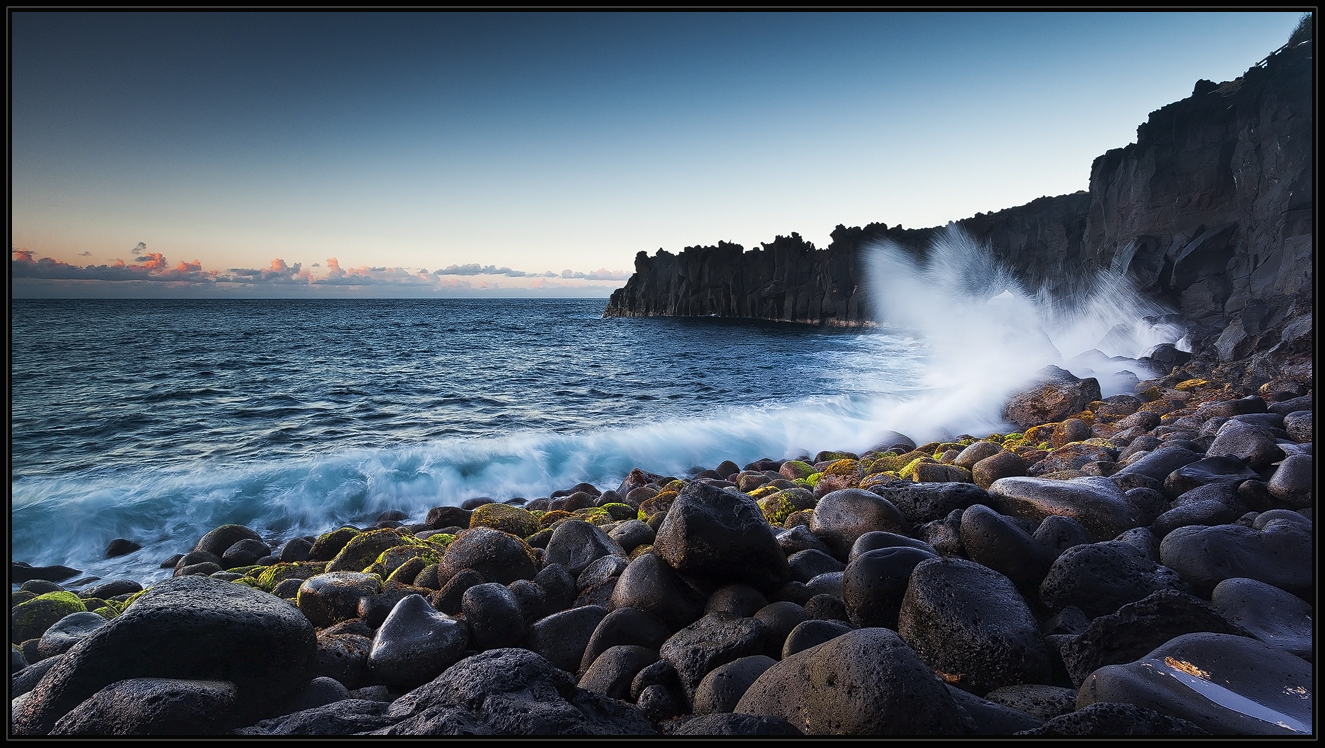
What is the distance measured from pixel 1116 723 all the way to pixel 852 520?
8.24 feet

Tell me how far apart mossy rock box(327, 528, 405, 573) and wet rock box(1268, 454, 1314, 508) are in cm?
674

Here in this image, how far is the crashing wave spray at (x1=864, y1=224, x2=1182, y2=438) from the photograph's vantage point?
12.2m

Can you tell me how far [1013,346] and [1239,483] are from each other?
18457mm

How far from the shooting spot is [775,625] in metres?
2.77

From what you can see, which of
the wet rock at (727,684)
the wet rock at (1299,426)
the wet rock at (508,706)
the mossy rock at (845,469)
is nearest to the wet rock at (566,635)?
the wet rock at (727,684)

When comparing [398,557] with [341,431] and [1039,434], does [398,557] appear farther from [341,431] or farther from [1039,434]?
[1039,434]

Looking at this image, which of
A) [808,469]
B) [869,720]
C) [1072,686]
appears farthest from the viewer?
[808,469]

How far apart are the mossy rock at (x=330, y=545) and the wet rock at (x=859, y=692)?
198 inches

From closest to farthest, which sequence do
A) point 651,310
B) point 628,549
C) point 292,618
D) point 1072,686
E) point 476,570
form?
point 1072,686, point 292,618, point 476,570, point 628,549, point 651,310

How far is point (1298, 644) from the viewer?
93.2 inches

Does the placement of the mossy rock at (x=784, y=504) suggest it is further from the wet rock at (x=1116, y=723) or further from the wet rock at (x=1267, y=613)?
the wet rock at (x=1116, y=723)

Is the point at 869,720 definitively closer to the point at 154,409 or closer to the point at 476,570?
the point at 476,570

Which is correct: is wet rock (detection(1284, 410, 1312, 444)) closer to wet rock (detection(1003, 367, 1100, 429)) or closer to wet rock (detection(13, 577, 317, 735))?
wet rock (detection(1003, 367, 1100, 429))
